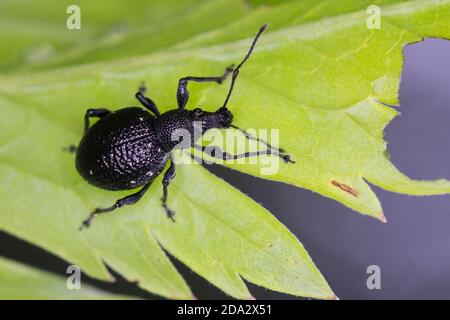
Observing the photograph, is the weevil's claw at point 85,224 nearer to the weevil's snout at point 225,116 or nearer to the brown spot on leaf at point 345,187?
the weevil's snout at point 225,116

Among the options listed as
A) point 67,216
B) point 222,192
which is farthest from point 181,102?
point 67,216

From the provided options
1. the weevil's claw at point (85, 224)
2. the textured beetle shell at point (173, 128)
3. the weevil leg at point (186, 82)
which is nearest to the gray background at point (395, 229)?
the textured beetle shell at point (173, 128)

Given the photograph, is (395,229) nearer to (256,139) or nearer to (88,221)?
(256,139)

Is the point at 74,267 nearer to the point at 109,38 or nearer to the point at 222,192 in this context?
the point at 222,192

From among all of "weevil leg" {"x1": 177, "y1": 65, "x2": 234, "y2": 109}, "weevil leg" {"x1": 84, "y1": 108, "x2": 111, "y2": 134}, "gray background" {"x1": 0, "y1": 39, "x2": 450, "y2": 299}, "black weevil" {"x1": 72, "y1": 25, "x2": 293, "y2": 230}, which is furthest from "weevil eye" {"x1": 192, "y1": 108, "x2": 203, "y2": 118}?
"gray background" {"x1": 0, "y1": 39, "x2": 450, "y2": 299}

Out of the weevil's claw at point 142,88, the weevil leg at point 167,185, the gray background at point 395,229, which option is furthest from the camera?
the gray background at point 395,229

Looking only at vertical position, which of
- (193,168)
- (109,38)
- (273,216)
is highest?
(109,38)

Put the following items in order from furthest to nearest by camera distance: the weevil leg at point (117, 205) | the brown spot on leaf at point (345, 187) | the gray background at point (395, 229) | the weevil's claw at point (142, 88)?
1. the gray background at point (395, 229)
2. the weevil's claw at point (142, 88)
3. the weevil leg at point (117, 205)
4. the brown spot on leaf at point (345, 187)

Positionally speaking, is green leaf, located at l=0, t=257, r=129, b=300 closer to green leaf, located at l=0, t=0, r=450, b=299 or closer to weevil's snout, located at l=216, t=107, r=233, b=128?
green leaf, located at l=0, t=0, r=450, b=299
